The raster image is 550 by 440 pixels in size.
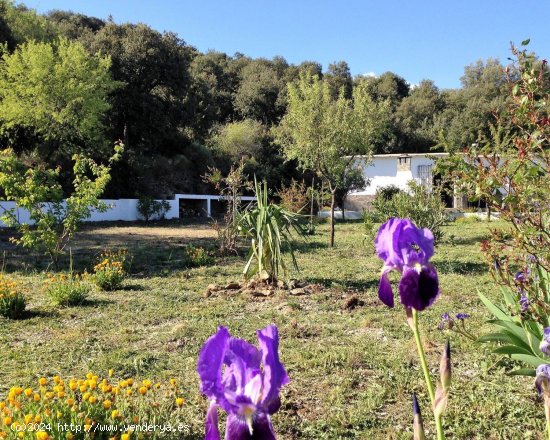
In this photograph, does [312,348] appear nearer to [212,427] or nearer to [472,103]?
[212,427]

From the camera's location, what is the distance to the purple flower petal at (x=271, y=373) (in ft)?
2.77

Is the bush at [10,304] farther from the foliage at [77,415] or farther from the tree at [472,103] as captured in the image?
the tree at [472,103]

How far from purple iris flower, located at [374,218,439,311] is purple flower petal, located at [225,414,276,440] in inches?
16.1

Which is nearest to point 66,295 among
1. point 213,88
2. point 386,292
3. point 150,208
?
point 386,292

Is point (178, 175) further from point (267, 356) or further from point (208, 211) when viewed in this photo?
point (267, 356)

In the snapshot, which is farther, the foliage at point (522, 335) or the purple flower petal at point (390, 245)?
the foliage at point (522, 335)

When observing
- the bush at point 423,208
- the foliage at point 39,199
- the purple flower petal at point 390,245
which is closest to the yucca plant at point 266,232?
the foliage at point 39,199

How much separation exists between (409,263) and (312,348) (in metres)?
3.22

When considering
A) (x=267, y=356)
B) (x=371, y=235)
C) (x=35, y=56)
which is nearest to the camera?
(x=267, y=356)

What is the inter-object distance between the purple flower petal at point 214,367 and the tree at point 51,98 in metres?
18.7

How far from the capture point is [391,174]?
26.2 meters

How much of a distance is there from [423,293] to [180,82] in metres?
23.5

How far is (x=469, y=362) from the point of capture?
12.3 feet

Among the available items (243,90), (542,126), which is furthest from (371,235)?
(243,90)
